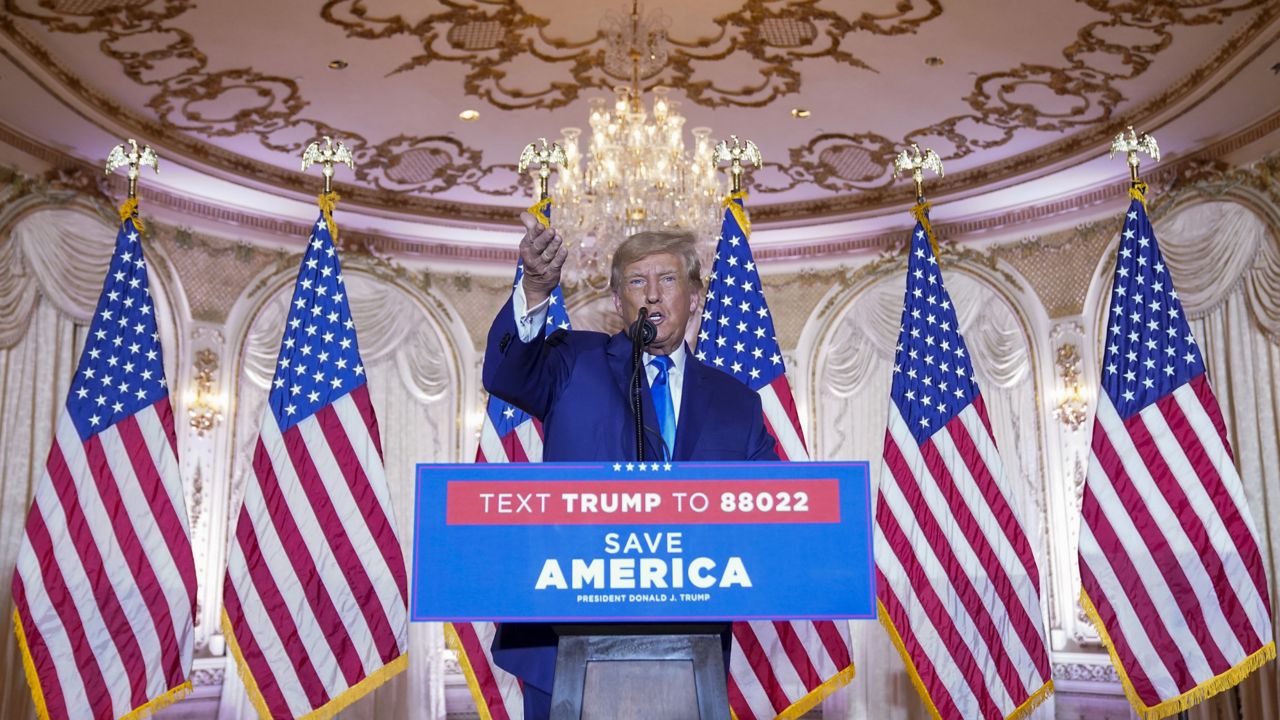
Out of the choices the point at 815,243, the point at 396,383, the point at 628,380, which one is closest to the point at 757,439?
the point at 628,380

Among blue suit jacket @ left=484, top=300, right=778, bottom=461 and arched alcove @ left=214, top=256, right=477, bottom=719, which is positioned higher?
arched alcove @ left=214, top=256, right=477, bottom=719

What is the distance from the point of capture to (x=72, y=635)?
A: 5059 millimetres

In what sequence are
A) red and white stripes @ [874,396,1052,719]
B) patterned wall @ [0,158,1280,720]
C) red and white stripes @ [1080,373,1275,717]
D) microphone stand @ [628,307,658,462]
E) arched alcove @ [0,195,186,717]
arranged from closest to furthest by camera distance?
microphone stand @ [628,307,658,462] < red and white stripes @ [1080,373,1275,717] < red and white stripes @ [874,396,1052,719] < arched alcove @ [0,195,186,717] < patterned wall @ [0,158,1280,720]

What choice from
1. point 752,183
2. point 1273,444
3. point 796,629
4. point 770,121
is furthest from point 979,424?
point 752,183

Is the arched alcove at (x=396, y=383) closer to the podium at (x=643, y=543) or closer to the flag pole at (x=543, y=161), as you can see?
the flag pole at (x=543, y=161)

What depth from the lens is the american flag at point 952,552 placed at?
17.2 ft

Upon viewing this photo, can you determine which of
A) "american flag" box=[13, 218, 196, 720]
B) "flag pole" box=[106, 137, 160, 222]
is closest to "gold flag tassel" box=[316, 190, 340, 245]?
"flag pole" box=[106, 137, 160, 222]

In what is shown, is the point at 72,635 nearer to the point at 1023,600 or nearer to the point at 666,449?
the point at 666,449

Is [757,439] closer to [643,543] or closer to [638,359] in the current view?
[638,359]

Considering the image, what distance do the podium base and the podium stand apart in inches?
6.6

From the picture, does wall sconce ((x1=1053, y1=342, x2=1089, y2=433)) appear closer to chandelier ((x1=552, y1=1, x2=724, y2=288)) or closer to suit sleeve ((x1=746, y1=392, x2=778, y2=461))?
chandelier ((x1=552, y1=1, x2=724, y2=288))

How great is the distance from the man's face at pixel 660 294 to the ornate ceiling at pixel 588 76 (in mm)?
4204

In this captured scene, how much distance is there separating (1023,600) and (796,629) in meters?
1.11

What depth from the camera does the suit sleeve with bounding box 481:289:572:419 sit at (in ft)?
7.50
